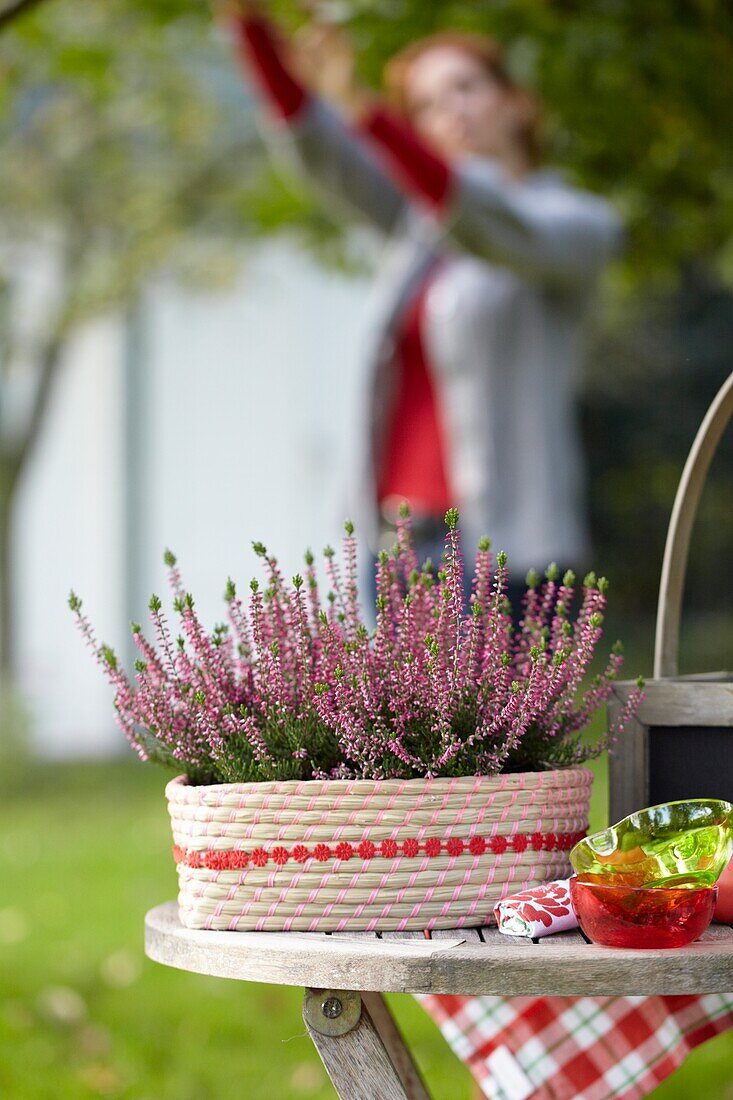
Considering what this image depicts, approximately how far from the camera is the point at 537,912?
106 cm

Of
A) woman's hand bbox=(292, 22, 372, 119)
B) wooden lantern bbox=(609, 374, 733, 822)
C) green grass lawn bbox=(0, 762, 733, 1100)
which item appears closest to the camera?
wooden lantern bbox=(609, 374, 733, 822)

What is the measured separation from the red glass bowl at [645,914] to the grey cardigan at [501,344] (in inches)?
63.0

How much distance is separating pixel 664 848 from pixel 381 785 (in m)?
0.23

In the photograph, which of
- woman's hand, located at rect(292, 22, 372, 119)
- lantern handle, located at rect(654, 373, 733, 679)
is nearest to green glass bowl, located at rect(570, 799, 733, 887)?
lantern handle, located at rect(654, 373, 733, 679)

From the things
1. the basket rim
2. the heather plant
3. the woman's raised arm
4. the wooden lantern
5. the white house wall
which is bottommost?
the white house wall

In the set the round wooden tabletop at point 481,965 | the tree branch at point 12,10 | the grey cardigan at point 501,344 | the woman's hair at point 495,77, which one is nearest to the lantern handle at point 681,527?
the round wooden tabletop at point 481,965

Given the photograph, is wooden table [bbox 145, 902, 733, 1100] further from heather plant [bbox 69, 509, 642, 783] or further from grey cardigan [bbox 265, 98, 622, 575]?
grey cardigan [bbox 265, 98, 622, 575]

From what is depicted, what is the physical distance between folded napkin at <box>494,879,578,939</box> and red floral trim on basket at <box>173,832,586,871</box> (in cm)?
5

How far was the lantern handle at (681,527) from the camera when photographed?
1.37 m

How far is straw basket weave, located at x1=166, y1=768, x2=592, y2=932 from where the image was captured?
42.8 inches

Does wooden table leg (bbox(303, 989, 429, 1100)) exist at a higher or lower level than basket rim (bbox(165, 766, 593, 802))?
lower

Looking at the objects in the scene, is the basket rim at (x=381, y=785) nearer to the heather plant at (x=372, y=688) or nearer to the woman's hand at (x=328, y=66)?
the heather plant at (x=372, y=688)

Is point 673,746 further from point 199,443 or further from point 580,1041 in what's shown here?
point 199,443

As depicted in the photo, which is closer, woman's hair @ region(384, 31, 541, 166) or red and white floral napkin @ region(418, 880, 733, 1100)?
red and white floral napkin @ region(418, 880, 733, 1100)
